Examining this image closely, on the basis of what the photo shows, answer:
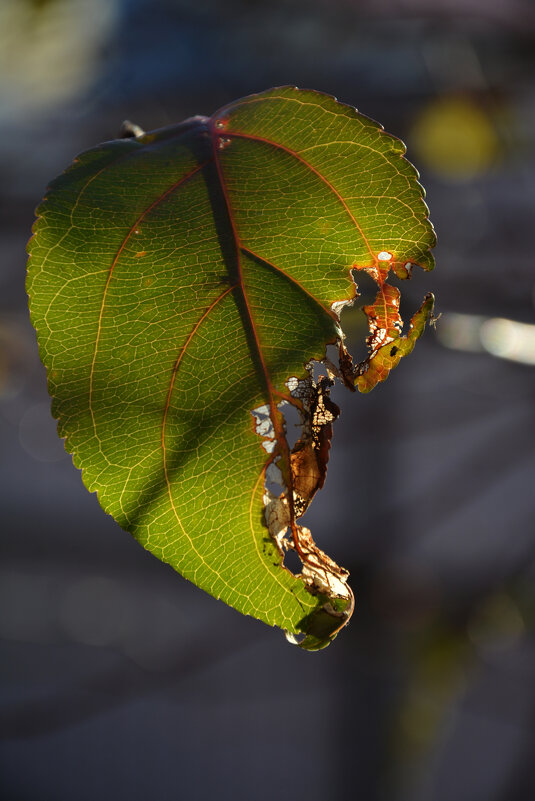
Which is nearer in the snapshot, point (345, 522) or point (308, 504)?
point (308, 504)

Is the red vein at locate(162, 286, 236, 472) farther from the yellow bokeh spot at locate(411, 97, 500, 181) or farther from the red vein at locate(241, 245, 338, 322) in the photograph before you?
the yellow bokeh spot at locate(411, 97, 500, 181)

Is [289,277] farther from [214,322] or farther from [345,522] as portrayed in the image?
[345,522]

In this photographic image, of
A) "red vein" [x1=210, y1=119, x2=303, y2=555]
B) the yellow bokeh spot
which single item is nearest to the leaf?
"red vein" [x1=210, y1=119, x2=303, y2=555]

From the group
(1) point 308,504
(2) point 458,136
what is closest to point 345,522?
(2) point 458,136

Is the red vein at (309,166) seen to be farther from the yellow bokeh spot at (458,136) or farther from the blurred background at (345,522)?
the yellow bokeh spot at (458,136)

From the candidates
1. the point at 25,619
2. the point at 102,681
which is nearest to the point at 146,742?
the point at 102,681
